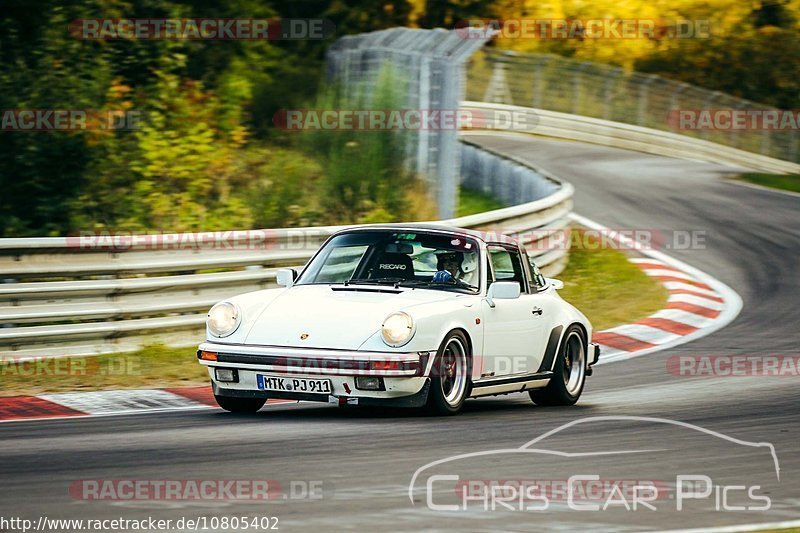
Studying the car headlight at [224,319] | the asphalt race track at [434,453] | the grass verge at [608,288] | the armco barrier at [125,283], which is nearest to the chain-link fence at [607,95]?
the grass verge at [608,288]

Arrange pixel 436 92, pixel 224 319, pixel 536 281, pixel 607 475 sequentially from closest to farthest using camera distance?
pixel 607 475 < pixel 224 319 < pixel 536 281 < pixel 436 92

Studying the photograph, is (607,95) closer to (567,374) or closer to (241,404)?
(567,374)

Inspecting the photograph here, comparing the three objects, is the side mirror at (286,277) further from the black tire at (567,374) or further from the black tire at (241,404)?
the black tire at (567,374)

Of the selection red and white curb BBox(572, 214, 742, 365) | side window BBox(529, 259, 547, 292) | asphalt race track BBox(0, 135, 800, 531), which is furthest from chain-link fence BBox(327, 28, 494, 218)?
side window BBox(529, 259, 547, 292)

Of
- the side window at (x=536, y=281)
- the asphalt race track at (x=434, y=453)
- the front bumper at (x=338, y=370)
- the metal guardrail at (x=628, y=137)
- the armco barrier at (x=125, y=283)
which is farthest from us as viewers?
the metal guardrail at (x=628, y=137)

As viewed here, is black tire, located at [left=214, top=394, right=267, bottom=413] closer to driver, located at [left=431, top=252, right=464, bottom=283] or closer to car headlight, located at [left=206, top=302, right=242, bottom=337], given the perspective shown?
car headlight, located at [left=206, top=302, right=242, bottom=337]

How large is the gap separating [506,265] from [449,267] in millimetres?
709

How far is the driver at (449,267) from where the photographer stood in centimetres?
945

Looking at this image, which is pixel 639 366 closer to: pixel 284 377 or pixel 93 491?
pixel 284 377

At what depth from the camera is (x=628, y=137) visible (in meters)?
37.6

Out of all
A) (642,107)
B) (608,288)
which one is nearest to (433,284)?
(608,288)

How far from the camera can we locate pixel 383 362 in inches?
329

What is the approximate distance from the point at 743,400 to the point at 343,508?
5096 millimetres

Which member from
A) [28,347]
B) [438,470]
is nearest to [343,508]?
[438,470]
